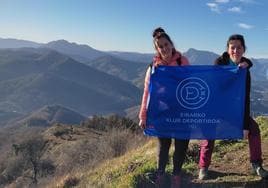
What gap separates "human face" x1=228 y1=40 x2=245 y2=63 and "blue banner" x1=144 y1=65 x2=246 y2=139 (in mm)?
139

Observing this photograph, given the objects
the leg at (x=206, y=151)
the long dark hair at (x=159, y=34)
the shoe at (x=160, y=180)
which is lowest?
the shoe at (x=160, y=180)

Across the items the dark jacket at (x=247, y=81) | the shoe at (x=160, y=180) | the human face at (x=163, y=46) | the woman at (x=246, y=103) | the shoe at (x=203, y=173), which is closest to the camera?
the human face at (x=163, y=46)

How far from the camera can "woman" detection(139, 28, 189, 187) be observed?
6.37 meters

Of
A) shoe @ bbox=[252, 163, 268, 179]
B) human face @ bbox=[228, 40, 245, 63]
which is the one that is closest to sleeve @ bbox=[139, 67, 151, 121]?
human face @ bbox=[228, 40, 245, 63]

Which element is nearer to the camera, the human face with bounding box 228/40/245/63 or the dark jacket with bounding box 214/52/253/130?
the human face with bounding box 228/40/245/63

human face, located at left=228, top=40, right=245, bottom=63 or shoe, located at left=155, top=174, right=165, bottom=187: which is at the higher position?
human face, located at left=228, top=40, right=245, bottom=63

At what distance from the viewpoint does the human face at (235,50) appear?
21.1 feet

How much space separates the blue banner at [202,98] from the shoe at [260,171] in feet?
1.74

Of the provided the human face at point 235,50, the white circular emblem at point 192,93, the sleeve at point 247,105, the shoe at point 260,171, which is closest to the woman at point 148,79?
the white circular emblem at point 192,93

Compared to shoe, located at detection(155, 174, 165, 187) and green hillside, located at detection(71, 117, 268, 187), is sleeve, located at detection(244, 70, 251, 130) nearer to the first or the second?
green hillside, located at detection(71, 117, 268, 187)

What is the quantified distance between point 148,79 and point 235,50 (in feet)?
4.07

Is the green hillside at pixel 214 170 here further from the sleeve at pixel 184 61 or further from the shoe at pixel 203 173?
the sleeve at pixel 184 61

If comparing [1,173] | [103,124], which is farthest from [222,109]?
[103,124]

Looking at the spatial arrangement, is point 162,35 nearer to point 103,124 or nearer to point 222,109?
point 222,109
